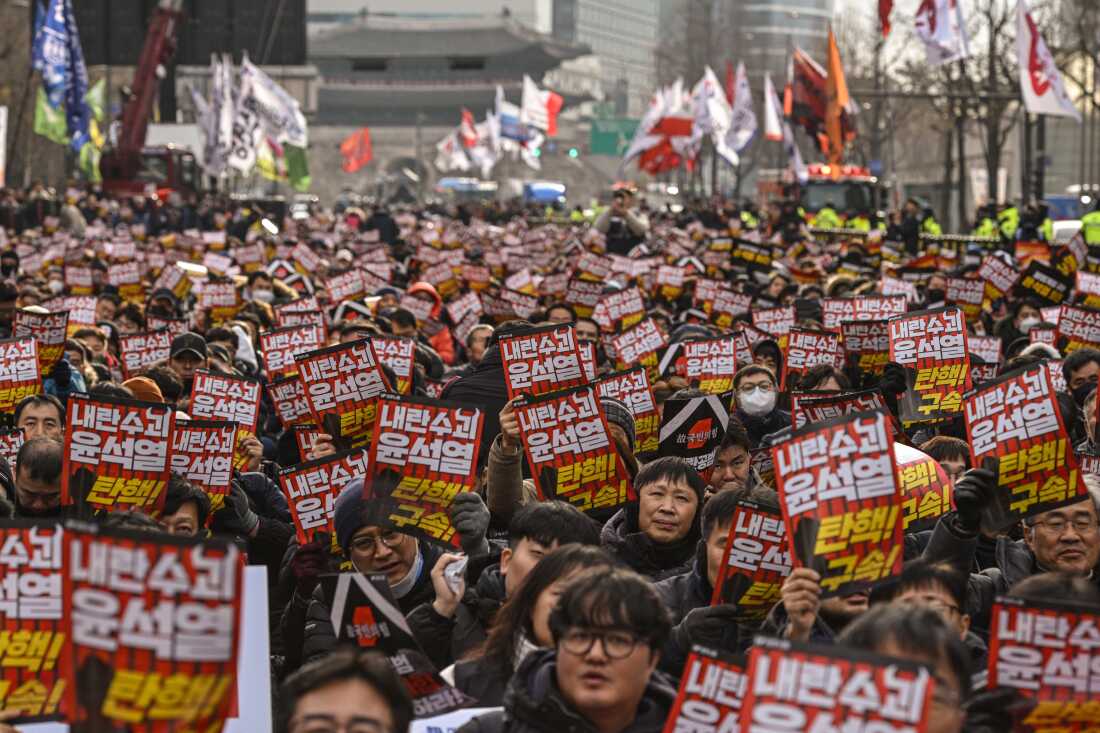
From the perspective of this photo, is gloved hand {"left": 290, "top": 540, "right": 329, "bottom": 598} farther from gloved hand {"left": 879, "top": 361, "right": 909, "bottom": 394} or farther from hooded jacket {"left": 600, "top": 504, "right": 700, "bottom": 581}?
gloved hand {"left": 879, "top": 361, "right": 909, "bottom": 394}

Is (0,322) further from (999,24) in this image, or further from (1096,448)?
(999,24)

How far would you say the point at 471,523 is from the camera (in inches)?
267

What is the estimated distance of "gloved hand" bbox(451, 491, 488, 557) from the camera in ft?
22.2

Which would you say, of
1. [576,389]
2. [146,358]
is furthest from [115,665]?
[146,358]

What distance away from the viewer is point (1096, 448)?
8336mm

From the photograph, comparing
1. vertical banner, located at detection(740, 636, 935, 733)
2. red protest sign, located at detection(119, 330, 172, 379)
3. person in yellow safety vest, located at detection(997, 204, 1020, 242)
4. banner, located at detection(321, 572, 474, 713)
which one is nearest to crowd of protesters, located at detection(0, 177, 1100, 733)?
banner, located at detection(321, 572, 474, 713)

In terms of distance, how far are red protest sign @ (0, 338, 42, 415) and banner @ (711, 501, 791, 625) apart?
531 centimetres

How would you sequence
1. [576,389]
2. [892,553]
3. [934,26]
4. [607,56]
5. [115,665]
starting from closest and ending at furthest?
[115,665] < [892,553] < [576,389] < [934,26] < [607,56]

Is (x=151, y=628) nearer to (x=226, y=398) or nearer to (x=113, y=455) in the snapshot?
(x=113, y=455)

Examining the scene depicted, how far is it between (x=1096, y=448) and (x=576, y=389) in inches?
81.0

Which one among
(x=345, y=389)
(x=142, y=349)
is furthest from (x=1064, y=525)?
(x=142, y=349)

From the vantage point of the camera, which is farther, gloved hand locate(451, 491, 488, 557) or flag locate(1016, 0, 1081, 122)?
flag locate(1016, 0, 1081, 122)

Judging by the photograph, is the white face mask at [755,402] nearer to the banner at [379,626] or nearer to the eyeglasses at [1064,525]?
the eyeglasses at [1064,525]

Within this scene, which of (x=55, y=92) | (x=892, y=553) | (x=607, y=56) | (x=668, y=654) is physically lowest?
(x=668, y=654)
